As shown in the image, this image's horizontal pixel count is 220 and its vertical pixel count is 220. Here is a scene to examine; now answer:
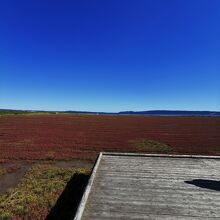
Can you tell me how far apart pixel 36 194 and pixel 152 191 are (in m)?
4.89

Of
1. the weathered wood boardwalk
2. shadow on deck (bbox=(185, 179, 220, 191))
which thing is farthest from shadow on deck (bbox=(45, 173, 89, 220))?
shadow on deck (bbox=(185, 179, 220, 191))

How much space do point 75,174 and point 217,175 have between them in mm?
6646

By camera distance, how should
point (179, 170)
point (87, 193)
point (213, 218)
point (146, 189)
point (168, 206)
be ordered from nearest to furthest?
point (213, 218) < point (168, 206) < point (87, 193) < point (146, 189) < point (179, 170)

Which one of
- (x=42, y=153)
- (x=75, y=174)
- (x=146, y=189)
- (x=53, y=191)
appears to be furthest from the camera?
(x=42, y=153)

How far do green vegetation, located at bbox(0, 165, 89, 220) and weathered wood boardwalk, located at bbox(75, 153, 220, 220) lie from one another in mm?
2144

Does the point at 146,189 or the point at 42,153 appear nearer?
the point at 146,189

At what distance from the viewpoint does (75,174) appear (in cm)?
1147

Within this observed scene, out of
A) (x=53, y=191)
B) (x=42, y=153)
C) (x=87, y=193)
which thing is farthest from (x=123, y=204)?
(x=42, y=153)

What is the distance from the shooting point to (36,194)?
868 cm

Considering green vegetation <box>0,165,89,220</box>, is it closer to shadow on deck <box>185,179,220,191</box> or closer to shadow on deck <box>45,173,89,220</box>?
shadow on deck <box>45,173,89,220</box>

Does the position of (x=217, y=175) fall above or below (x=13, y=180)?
above

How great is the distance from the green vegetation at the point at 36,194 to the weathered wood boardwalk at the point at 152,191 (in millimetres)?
2144

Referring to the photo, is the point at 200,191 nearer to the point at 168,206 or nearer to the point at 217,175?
the point at 168,206

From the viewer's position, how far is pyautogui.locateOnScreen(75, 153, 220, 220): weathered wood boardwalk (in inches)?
181
